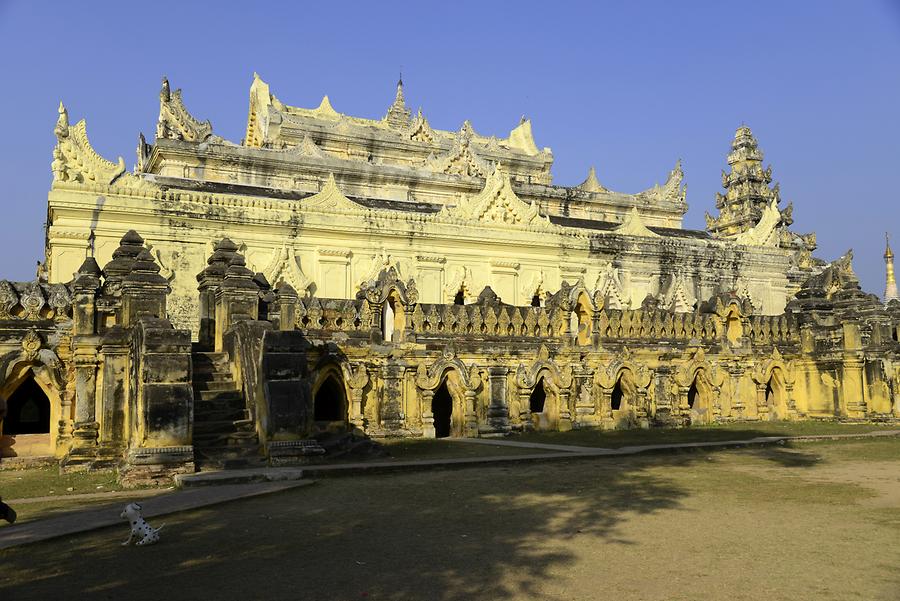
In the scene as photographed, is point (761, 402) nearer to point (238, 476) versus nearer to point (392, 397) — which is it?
point (392, 397)

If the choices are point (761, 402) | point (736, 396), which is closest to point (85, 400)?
point (736, 396)

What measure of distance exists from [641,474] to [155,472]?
8.29 m

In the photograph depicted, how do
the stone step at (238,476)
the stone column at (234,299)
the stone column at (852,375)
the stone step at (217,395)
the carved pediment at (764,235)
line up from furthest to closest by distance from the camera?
the carved pediment at (764,235) < the stone column at (852,375) < the stone column at (234,299) < the stone step at (217,395) < the stone step at (238,476)

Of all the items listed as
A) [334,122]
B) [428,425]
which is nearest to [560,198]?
[334,122]

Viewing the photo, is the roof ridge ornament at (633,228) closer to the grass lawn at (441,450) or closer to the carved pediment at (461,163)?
the carved pediment at (461,163)

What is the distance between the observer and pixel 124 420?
53.1 feet

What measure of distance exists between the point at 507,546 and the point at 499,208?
95.3ft

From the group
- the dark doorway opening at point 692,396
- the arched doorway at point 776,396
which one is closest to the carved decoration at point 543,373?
the dark doorway opening at point 692,396

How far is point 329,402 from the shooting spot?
71.9ft

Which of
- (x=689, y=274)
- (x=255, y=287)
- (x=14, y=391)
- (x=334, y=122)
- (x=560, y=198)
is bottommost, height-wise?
(x=14, y=391)

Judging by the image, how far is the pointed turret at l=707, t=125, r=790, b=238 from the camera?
58125 millimetres

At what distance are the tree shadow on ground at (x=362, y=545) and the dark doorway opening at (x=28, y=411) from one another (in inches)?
402

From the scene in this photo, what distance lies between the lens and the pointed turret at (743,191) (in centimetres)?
5812

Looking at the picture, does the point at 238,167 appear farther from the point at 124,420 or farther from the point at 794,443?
the point at 794,443
